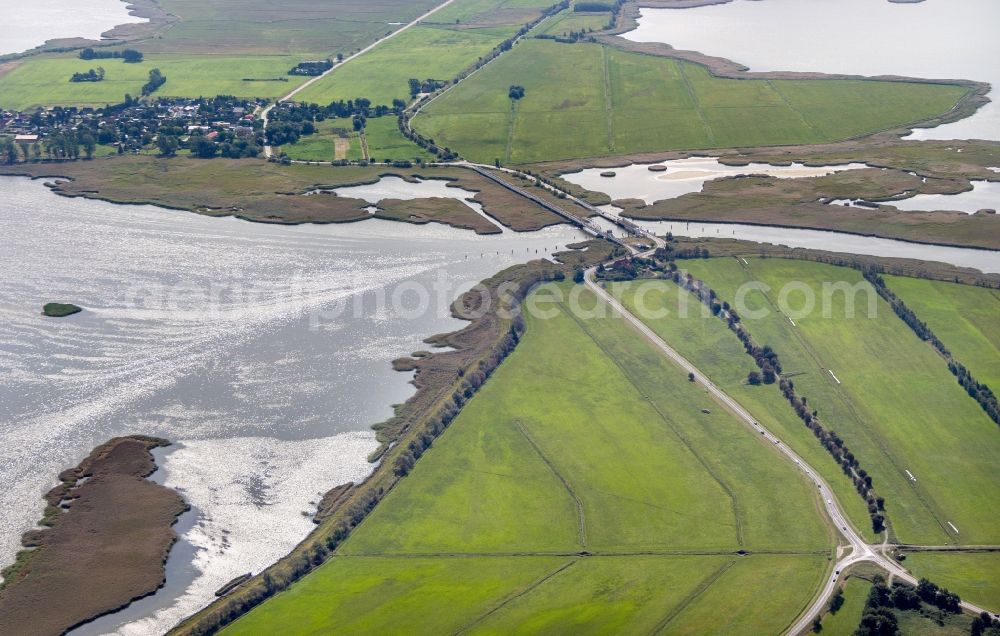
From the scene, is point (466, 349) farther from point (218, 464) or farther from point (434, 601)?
point (434, 601)

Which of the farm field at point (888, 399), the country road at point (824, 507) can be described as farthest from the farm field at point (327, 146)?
the country road at point (824, 507)

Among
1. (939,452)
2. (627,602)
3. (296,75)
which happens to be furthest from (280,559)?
(296,75)

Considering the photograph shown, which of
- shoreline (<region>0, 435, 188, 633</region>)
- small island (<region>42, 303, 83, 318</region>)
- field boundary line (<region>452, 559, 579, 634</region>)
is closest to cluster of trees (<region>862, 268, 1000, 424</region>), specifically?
field boundary line (<region>452, 559, 579, 634</region>)

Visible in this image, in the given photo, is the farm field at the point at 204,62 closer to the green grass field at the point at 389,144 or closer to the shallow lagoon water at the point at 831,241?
the green grass field at the point at 389,144

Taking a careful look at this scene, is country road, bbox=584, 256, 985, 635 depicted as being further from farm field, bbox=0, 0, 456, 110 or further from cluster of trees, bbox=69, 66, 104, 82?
cluster of trees, bbox=69, 66, 104, 82

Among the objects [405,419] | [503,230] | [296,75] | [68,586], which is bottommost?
[68,586]

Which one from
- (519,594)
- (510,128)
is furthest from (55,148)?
(519,594)
